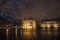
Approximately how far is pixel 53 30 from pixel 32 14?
462 mm

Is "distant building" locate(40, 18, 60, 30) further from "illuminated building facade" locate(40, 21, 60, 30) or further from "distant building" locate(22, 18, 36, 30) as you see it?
"distant building" locate(22, 18, 36, 30)

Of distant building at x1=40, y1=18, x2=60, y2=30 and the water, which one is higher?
distant building at x1=40, y1=18, x2=60, y2=30

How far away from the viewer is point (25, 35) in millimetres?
2648

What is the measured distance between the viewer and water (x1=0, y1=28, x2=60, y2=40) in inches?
98.6

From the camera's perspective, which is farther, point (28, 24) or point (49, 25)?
point (49, 25)

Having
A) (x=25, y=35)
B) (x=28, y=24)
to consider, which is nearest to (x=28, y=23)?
(x=28, y=24)

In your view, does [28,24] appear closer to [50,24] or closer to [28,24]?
[28,24]

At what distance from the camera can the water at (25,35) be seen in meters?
2.50

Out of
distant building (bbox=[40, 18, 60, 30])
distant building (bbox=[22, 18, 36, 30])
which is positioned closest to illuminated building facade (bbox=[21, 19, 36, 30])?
distant building (bbox=[22, 18, 36, 30])

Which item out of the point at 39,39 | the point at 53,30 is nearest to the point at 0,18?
the point at 39,39

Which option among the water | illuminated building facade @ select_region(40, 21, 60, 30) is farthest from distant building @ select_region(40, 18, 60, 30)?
the water

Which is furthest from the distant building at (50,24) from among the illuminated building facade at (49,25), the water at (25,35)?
the water at (25,35)

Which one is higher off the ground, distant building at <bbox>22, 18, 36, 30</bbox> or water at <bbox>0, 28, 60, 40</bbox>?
distant building at <bbox>22, 18, 36, 30</bbox>

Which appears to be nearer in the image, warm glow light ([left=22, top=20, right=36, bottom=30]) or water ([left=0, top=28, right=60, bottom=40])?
water ([left=0, top=28, right=60, bottom=40])
